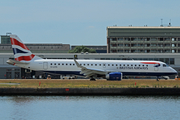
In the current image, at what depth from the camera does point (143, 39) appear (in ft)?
606

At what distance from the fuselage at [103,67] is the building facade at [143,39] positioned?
4231 inches

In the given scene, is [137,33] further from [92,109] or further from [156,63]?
[92,109]

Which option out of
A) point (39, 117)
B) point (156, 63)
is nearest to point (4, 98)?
point (39, 117)

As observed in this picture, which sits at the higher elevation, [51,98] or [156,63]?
[156,63]

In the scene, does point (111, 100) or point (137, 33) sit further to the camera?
point (137, 33)

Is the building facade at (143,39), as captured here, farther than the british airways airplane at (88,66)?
Yes

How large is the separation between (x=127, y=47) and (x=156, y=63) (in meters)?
112

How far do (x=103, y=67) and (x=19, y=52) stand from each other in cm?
1742

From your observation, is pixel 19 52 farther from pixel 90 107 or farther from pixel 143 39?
pixel 143 39

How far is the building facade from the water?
Answer: 133 meters

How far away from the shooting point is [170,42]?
186750mm

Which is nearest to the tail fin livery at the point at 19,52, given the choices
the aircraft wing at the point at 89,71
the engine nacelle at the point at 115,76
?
the aircraft wing at the point at 89,71

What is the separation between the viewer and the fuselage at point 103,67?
71781 millimetres

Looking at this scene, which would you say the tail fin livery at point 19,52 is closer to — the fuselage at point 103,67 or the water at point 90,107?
the fuselage at point 103,67
